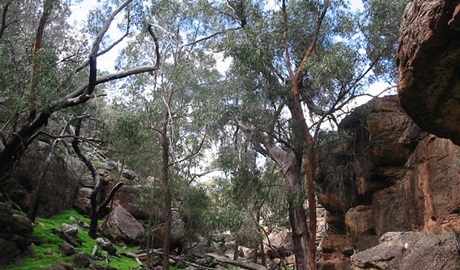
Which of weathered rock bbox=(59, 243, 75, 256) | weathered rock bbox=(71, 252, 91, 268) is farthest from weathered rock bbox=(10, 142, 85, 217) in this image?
weathered rock bbox=(71, 252, 91, 268)

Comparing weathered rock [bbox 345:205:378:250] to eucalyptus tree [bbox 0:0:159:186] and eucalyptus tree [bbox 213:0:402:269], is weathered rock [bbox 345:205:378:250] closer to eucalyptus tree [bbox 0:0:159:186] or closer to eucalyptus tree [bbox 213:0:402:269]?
eucalyptus tree [bbox 213:0:402:269]

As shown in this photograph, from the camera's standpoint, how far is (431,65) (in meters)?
6.64

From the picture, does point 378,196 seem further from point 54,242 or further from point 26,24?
point 26,24

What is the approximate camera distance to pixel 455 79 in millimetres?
6844

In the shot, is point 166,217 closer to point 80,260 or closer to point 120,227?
point 80,260

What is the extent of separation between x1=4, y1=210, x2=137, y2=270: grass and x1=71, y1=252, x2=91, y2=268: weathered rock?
21cm

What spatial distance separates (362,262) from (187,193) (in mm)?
12254

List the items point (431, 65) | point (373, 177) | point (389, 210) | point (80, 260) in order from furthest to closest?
point (373, 177), point (389, 210), point (80, 260), point (431, 65)

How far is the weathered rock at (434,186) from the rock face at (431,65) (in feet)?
11.6

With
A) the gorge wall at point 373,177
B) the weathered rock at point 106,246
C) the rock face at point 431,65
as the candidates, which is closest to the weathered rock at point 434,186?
the gorge wall at point 373,177

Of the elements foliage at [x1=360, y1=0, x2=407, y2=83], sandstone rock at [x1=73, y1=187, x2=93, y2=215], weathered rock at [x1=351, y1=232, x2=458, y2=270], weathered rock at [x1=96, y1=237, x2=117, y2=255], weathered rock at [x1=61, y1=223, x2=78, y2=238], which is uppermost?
foliage at [x1=360, y1=0, x2=407, y2=83]

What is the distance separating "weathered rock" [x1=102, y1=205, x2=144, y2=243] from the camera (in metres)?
21.3

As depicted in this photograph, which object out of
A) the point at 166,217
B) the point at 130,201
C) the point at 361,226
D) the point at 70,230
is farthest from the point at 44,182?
the point at 361,226

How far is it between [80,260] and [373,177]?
38.2 ft
